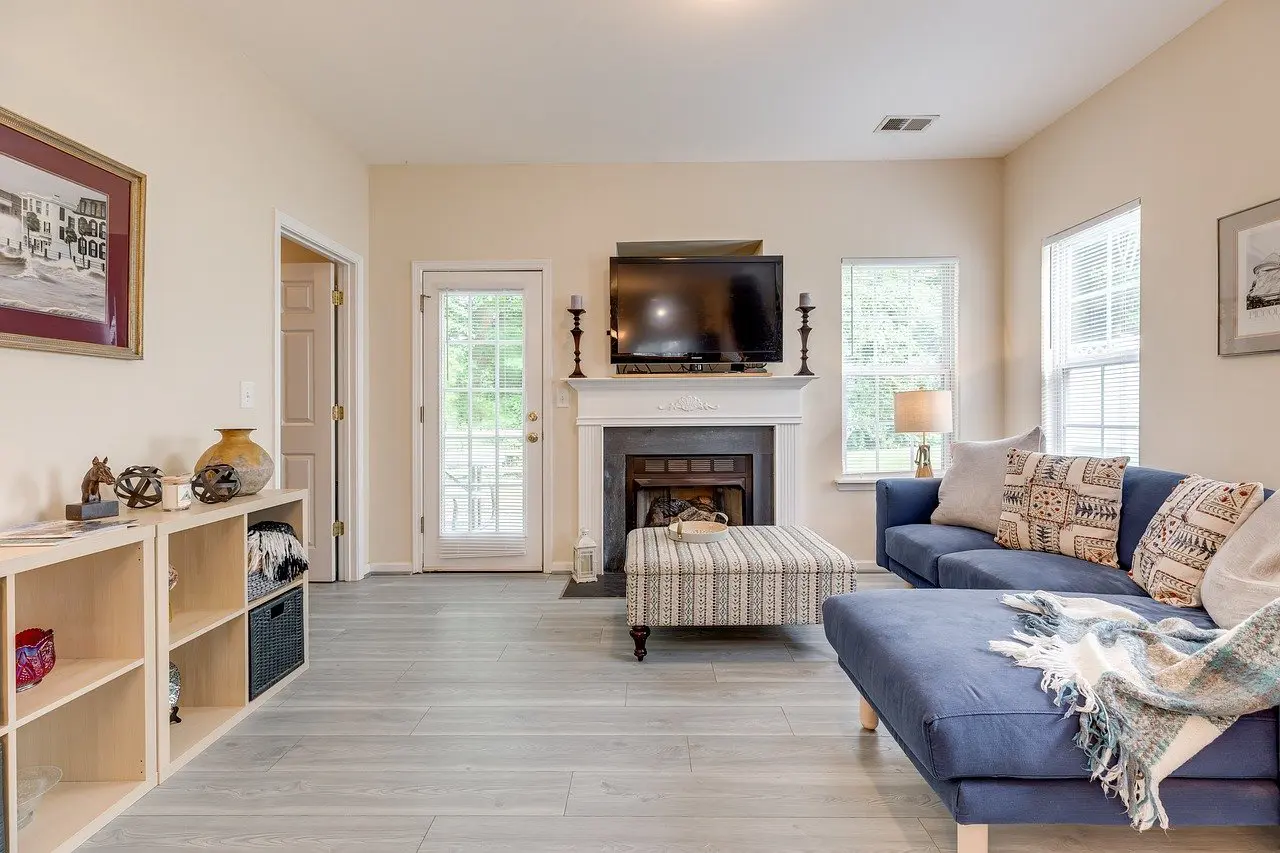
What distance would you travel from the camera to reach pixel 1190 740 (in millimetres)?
1313

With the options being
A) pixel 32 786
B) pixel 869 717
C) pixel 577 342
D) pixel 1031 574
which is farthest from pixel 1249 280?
pixel 32 786

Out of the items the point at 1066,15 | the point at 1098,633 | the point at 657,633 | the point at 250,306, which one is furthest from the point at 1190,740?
the point at 250,306

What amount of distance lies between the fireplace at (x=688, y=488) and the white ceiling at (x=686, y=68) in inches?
76.3

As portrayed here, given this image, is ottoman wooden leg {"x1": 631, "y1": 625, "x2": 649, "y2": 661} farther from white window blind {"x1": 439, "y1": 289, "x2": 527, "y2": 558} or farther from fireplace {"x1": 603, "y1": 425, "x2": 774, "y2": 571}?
white window blind {"x1": 439, "y1": 289, "x2": 527, "y2": 558}

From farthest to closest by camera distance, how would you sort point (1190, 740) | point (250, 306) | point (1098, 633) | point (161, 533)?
point (250, 306)
point (161, 533)
point (1098, 633)
point (1190, 740)

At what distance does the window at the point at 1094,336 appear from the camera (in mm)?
3154

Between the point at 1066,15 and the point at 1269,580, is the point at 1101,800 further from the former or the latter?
the point at 1066,15

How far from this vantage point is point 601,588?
3764 millimetres

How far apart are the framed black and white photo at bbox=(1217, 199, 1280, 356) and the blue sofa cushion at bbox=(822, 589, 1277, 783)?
175 cm

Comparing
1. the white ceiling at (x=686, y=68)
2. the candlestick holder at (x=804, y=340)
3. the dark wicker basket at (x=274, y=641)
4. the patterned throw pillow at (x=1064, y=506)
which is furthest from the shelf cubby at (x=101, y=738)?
the candlestick holder at (x=804, y=340)

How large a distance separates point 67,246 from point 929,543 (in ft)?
11.3

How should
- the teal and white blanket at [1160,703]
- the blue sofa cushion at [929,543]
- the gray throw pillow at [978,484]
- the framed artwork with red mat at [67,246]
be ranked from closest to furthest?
the teal and white blanket at [1160,703] → the framed artwork with red mat at [67,246] → the blue sofa cushion at [929,543] → the gray throw pillow at [978,484]

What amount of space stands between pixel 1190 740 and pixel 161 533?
8.38ft

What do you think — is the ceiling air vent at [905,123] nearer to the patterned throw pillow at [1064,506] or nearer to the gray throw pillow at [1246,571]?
the patterned throw pillow at [1064,506]
